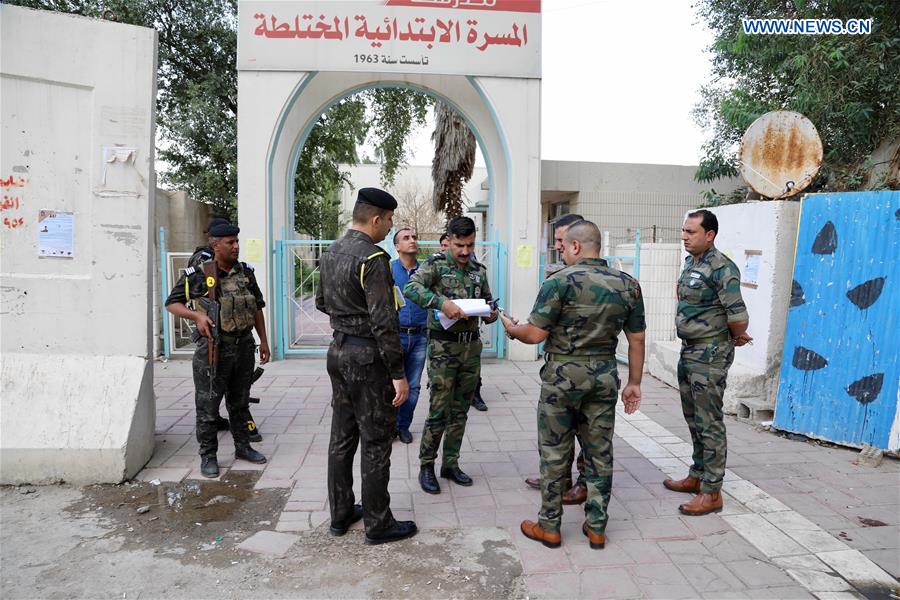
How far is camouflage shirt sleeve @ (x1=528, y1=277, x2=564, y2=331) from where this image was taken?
9.63 ft

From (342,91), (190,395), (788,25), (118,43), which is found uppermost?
(788,25)

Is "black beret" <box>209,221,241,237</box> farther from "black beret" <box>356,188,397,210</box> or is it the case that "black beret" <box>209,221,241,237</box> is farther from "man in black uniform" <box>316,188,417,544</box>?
"black beret" <box>356,188,397,210</box>

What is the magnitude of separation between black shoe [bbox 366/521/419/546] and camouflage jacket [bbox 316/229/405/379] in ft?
2.90

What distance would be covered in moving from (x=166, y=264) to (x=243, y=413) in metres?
4.44

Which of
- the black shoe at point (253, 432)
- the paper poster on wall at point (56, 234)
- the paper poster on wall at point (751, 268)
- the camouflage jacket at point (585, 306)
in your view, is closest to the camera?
the camouflage jacket at point (585, 306)

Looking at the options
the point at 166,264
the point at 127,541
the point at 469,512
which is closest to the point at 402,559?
the point at 469,512

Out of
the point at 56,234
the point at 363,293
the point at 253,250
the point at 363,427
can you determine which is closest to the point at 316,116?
the point at 253,250

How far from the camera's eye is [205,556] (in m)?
3.00

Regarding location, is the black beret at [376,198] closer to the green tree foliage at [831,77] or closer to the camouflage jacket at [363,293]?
the camouflage jacket at [363,293]

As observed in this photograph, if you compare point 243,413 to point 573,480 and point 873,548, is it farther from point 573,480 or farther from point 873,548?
point 873,548

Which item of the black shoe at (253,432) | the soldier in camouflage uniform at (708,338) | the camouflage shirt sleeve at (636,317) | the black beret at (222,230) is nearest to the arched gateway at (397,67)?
the black shoe at (253,432)

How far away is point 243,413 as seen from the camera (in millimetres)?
4457

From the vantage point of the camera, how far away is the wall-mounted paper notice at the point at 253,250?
7.85m

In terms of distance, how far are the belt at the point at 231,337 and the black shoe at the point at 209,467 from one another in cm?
87
